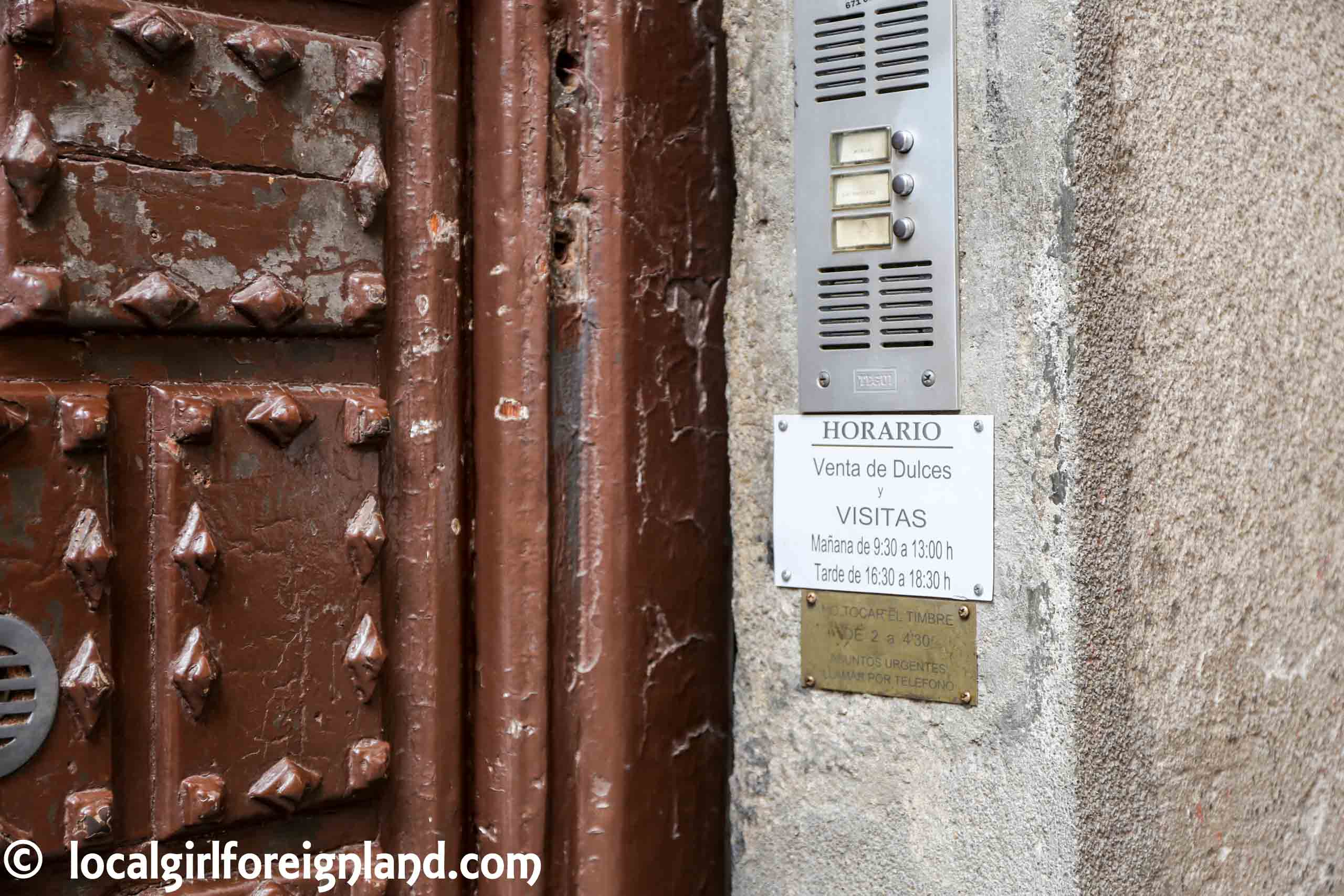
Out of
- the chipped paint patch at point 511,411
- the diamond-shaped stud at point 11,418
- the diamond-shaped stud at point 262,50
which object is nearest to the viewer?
the diamond-shaped stud at point 11,418

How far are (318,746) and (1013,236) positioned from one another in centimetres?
78

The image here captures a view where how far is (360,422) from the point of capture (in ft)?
3.49

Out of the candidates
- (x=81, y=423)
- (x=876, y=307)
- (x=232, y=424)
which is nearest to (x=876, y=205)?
(x=876, y=307)

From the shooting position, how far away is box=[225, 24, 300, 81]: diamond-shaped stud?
3.30 feet

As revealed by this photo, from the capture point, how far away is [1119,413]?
1.04 meters

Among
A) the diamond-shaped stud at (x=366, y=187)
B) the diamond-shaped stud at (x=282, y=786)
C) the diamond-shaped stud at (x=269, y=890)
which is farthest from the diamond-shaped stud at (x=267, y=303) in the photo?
the diamond-shaped stud at (x=269, y=890)

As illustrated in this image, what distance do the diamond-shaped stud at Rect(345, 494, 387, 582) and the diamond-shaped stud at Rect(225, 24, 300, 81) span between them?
39cm

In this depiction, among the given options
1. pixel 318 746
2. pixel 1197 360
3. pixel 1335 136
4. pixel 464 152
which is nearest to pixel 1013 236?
pixel 1197 360

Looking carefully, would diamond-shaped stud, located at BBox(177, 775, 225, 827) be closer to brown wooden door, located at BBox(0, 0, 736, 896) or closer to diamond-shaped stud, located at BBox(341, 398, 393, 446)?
brown wooden door, located at BBox(0, 0, 736, 896)

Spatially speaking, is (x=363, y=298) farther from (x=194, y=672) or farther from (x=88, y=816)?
(x=88, y=816)

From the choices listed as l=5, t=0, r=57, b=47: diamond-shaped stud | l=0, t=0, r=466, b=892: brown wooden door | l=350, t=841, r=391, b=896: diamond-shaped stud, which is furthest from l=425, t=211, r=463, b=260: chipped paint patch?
l=350, t=841, r=391, b=896: diamond-shaped stud

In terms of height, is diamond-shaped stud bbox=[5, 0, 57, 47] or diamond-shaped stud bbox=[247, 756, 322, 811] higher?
diamond-shaped stud bbox=[5, 0, 57, 47]

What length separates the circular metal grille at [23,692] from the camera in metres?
0.92

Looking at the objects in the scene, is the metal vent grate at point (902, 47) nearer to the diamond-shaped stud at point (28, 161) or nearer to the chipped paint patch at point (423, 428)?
the chipped paint patch at point (423, 428)
